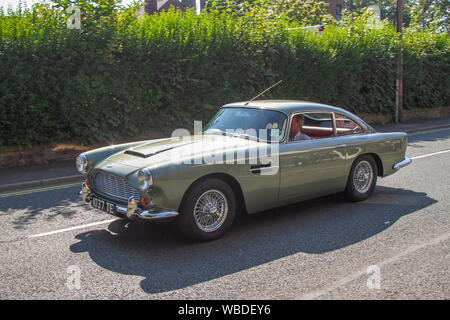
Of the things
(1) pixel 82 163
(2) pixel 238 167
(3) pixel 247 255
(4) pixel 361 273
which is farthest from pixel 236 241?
(1) pixel 82 163

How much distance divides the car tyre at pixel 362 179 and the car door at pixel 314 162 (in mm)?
218

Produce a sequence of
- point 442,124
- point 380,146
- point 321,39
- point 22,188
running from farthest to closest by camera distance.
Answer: point 442,124, point 321,39, point 22,188, point 380,146

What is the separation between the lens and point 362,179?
274 inches

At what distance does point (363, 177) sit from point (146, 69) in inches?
272

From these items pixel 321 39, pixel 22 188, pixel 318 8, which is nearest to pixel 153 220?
pixel 22 188

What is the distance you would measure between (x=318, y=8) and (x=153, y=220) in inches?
876

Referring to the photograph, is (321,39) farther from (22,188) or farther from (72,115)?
(22,188)

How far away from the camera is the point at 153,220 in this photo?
4.71 m

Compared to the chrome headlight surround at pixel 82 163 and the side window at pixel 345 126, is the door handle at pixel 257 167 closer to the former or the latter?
the side window at pixel 345 126

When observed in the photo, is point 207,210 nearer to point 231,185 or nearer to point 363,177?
point 231,185

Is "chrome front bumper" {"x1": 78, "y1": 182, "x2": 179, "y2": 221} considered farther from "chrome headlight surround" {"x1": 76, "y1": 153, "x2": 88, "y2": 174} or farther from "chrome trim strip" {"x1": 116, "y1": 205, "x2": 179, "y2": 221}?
"chrome headlight surround" {"x1": 76, "y1": 153, "x2": 88, "y2": 174}

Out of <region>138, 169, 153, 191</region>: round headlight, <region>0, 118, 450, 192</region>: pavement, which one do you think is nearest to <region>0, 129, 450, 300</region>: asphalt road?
<region>138, 169, 153, 191</region>: round headlight

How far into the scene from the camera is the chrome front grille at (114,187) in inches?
196

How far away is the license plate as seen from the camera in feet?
16.5
